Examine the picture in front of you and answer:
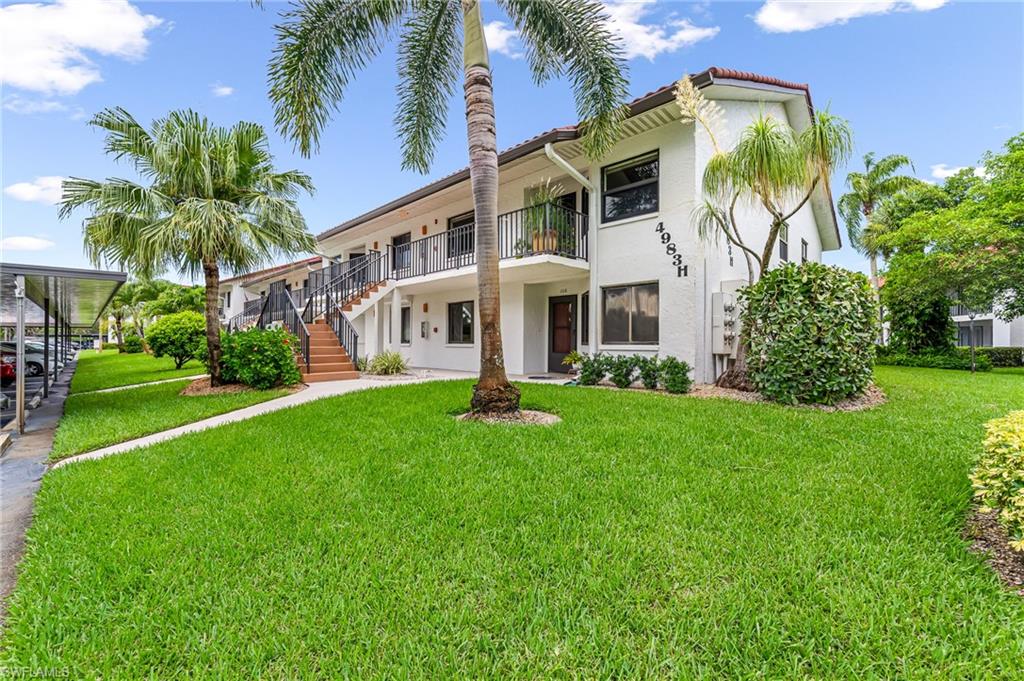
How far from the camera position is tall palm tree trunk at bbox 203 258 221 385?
1024cm

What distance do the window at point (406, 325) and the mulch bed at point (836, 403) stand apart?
Result: 11.4 m

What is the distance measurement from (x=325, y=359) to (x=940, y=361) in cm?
2051

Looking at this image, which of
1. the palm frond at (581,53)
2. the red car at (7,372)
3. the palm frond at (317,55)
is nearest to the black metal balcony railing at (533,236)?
the palm frond at (581,53)

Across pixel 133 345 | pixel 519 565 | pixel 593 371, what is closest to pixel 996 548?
pixel 519 565

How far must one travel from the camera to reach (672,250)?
10188 millimetres

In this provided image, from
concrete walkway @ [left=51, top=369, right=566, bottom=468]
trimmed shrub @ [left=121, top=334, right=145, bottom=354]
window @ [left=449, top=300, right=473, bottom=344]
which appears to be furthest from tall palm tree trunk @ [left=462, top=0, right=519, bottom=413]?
trimmed shrub @ [left=121, top=334, right=145, bottom=354]

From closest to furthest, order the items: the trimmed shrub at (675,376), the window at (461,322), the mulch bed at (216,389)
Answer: the trimmed shrub at (675,376)
the mulch bed at (216,389)
the window at (461,322)

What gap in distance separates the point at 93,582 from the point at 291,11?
27.6ft

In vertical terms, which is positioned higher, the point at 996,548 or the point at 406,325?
the point at 406,325

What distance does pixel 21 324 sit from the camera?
6922 mm

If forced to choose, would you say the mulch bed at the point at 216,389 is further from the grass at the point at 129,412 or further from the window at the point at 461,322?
the window at the point at 461,322

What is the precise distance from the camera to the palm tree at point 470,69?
668cm

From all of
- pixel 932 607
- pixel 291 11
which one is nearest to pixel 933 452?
pixel 932 607

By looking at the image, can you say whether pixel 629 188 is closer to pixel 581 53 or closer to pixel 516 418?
pixel 581 53
